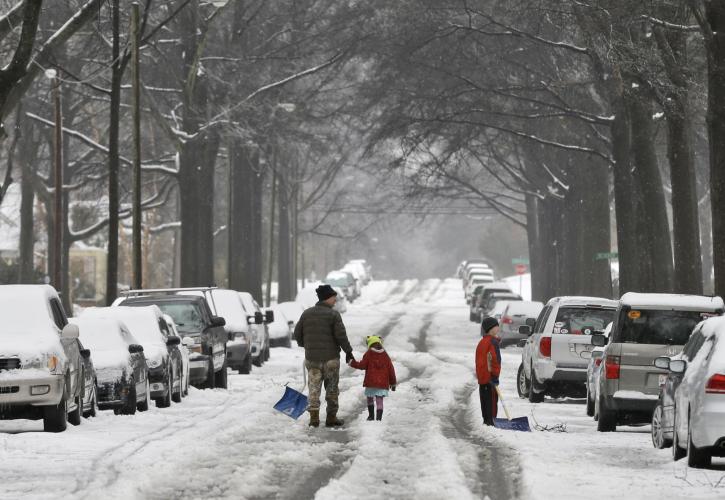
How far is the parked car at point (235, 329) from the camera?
32.3m

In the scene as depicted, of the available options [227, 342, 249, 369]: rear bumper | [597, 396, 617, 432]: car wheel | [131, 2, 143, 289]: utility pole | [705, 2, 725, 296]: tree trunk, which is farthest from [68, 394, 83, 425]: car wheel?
[131, 2, 143, 289]: utility pole

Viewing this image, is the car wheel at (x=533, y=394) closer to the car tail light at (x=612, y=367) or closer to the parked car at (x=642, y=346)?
the parked car at (x=642, y=346)

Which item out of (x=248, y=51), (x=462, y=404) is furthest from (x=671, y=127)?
(x=248, y=51)

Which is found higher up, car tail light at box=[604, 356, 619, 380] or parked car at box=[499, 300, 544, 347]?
parked car at box=[499, 300, 544, 347]

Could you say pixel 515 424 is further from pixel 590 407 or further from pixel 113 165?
pixel 113 165

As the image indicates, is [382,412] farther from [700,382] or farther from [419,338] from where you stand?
[419,338]

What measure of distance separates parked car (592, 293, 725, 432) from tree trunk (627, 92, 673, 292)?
574 inches

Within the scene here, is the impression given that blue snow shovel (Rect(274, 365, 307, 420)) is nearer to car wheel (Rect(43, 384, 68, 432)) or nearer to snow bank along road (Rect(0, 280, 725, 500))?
snow bank along road (Rect(0, 280, 725, 500))

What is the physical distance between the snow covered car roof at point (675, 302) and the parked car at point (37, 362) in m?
6.53

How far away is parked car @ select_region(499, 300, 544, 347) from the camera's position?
4700cm

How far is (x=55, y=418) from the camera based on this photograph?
59.1 feet

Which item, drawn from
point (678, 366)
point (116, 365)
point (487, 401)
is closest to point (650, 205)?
point (487, 401)

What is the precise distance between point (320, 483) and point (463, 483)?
1.15 m

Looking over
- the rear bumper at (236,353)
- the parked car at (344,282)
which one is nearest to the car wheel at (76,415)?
the rear bumper at (236,353)
